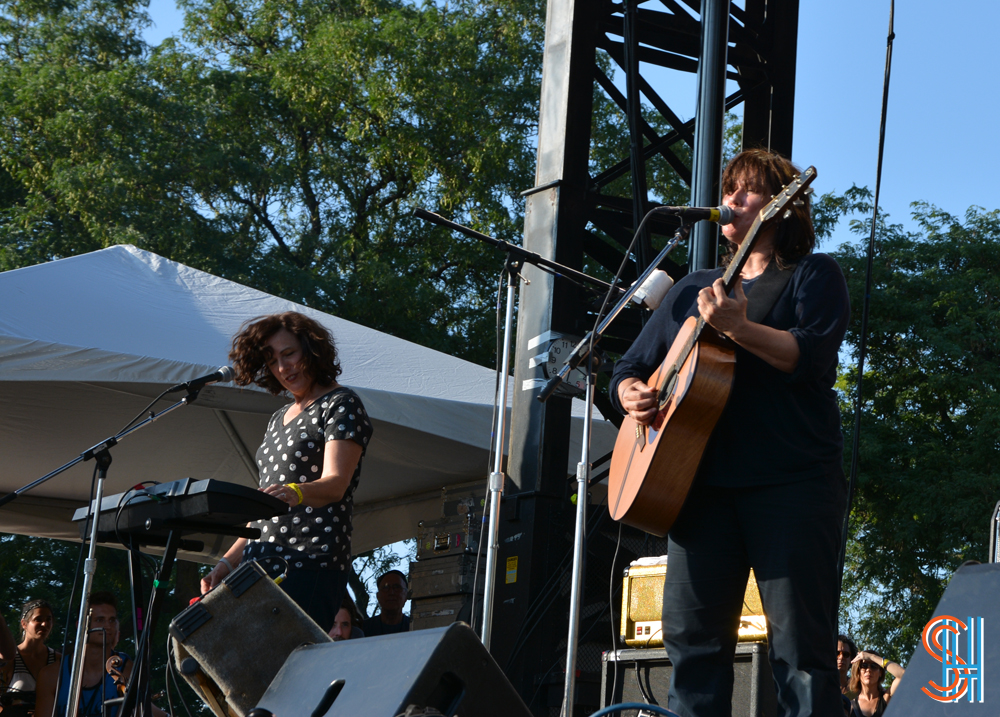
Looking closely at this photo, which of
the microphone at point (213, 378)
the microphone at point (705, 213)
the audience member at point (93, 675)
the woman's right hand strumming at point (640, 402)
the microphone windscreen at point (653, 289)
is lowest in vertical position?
the audience member at point (93, 675)

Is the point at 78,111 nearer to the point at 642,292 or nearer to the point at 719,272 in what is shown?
the point at 642,292

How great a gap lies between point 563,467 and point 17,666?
3.35 metres

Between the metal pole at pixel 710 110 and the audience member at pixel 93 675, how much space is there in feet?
10.9

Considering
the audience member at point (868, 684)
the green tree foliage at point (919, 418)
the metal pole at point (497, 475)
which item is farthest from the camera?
the green tree foliage at point (919, 418)

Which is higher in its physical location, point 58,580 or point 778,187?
point 778,187

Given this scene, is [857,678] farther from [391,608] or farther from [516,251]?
[516,251]

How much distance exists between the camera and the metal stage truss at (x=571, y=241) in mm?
4555

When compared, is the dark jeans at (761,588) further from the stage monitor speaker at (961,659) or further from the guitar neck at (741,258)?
the stage monitor speaker at (961,659)

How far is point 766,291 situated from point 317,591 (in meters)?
1.50

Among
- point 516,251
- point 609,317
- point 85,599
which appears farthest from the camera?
point 516,251

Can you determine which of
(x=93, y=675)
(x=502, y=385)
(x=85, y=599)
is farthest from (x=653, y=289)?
(x=93, y=675)

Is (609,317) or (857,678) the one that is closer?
(609,317)

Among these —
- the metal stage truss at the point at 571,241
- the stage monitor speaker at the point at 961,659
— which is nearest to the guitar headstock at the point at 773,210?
the stage monitor speaker at the point at 961,659

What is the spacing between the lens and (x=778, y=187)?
7.75 ft
